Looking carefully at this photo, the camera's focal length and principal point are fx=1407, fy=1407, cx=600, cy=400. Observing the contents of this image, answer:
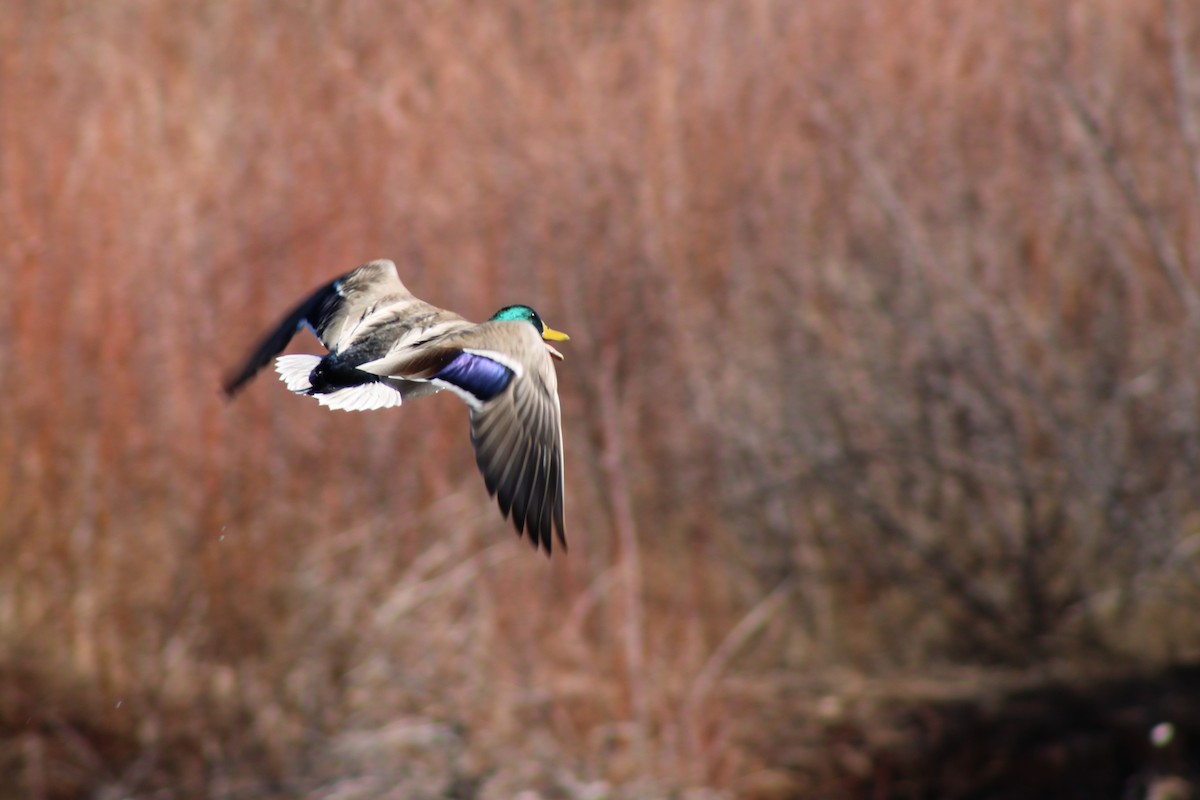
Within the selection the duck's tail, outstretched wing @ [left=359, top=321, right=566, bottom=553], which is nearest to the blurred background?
the duck's tail

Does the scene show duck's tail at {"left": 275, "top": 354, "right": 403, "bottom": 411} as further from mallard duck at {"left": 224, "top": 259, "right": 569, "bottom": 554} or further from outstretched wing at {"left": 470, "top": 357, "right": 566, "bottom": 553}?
outstretched wing at {"left": 470, "top": 357, "right": 566, "bottom": 553}

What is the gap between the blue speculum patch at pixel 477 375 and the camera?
8.10ft

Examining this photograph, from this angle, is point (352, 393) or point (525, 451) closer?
point (525, 451)

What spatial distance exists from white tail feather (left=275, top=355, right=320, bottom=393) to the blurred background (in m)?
2.23

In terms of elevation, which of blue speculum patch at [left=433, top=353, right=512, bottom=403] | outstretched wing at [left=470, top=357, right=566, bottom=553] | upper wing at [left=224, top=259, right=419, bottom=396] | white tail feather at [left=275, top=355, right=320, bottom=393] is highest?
upper wing at [left=224, top=259, right=419, bottom=396]

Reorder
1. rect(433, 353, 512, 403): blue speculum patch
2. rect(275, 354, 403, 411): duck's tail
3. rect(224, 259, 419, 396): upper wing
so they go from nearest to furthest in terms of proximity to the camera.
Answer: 1. rect(433, 353, 512, 403): blue speculum patch
2. rect(275, 354, 403, 411): duck's tail
3. rect(224, 259, 419, 396): upper wing

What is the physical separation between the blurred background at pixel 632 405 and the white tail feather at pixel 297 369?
87.8 inches

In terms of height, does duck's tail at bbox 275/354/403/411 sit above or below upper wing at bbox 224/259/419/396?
below

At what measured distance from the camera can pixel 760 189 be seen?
547cm

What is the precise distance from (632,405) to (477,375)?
2.93 metres

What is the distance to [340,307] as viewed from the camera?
3.05 metres

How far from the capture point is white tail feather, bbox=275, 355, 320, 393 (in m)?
2.82

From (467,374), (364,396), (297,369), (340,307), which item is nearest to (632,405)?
(340,307)

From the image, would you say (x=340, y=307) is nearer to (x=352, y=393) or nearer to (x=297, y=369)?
(x=297, y=369)
